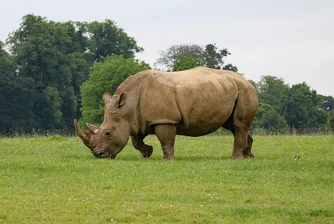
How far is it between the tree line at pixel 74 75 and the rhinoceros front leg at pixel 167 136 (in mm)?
43824

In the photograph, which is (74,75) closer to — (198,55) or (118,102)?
(198,55)

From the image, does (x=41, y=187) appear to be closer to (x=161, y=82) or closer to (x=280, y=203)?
(x=280, y=203)

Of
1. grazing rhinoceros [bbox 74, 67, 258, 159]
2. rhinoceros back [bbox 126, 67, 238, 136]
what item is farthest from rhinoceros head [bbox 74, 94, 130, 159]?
rhinoceros back [bbox 126, 67, 238, 136]

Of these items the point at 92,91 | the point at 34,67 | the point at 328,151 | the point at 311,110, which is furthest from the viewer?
the point at 311,110

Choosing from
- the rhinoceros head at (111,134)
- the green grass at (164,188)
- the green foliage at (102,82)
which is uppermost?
the green foliage at (102,82)

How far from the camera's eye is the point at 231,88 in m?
24.9

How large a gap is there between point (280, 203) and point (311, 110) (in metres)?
87.7

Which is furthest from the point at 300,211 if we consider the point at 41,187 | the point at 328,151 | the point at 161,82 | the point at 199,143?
the point at 199,143

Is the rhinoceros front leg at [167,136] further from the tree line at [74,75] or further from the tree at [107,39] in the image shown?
the tree at [107,39]

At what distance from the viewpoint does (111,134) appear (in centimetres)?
2394

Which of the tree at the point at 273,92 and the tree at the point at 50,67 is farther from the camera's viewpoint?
the tree at the point at 273,92

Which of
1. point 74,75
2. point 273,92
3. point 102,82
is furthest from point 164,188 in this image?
point 273,92

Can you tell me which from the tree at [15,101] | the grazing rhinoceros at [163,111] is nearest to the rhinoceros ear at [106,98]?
the grazing rhinoceros at [163,111]

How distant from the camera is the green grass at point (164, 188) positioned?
15188 millimetres
